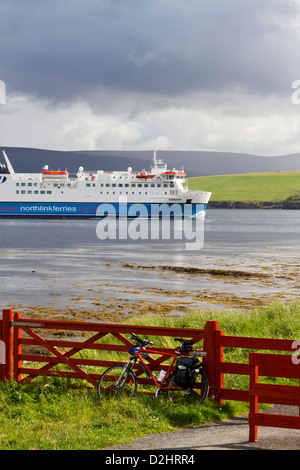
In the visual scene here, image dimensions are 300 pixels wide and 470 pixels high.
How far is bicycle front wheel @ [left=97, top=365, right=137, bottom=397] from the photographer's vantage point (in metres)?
9.02

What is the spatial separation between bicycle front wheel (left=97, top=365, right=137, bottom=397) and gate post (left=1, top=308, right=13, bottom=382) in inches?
63.6

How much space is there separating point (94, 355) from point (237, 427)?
201 inches

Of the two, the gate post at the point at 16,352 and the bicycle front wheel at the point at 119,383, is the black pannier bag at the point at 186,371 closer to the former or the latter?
the bicycle front wheel at the point at 119,383

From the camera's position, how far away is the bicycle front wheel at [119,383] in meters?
9.02

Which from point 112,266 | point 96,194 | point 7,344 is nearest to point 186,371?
point 7,344

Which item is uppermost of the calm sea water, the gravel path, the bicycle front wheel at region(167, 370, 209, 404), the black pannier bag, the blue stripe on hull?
the blue stripe on hull


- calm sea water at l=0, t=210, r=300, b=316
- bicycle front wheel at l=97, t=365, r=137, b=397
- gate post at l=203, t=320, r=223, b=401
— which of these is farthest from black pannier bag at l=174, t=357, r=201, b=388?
calm sea water at l=0, t=210, r=300, b=316

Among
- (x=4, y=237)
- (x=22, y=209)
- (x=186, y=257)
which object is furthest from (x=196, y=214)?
(x=186, y=257)

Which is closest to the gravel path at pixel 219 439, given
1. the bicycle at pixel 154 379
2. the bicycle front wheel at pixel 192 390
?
the bicycle front wheel at pixel 192 390

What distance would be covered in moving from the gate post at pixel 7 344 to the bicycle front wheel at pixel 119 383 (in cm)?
161

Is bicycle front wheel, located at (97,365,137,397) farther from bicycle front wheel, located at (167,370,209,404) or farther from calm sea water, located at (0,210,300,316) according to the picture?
calm sea water, located at (0,210,300,316)

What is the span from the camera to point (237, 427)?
813cm

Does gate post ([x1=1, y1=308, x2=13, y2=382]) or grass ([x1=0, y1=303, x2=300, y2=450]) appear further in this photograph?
gate post ([x1=1, y1=308, x2=13, y2=382])

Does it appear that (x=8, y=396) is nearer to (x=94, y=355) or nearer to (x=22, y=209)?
(x=94, y=355)
